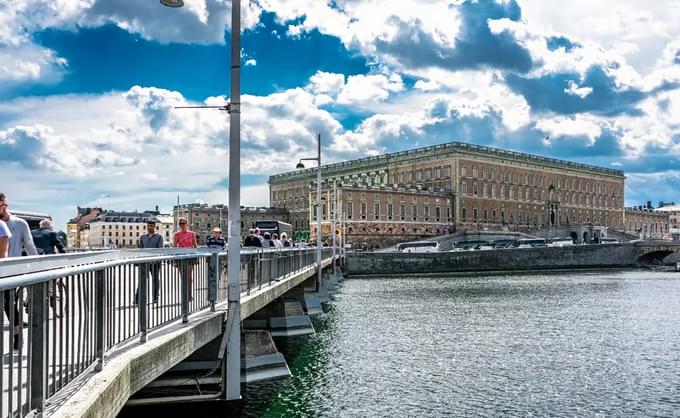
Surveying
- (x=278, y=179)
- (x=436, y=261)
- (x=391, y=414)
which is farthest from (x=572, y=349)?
(x=278, y=179)

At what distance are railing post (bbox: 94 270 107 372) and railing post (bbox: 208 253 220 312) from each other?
6.24 metres

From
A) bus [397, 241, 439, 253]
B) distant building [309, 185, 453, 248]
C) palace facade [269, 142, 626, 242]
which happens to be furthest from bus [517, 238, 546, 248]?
palace facade [269, 142, 626, 242]

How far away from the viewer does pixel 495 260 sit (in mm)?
97688

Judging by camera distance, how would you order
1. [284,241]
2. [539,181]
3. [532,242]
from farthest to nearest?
[539,181]
[532,242]
[284,241]

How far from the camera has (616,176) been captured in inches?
6924

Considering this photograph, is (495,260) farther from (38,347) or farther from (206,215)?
(38,347)

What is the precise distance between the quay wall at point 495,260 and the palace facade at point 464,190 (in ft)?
108

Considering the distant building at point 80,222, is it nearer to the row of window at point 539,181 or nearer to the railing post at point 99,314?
the railing post at point 99,314

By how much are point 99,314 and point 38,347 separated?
1.94 metres

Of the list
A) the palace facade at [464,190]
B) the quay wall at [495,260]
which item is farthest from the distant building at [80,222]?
the palace facade at [464,190]

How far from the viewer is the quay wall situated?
304 feet

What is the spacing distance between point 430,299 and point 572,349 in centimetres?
2418

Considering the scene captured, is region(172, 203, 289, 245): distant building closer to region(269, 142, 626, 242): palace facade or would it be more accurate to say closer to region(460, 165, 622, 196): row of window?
region(269, 142, 626, 242): palace facade

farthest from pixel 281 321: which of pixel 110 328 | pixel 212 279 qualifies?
pixel 110 328
